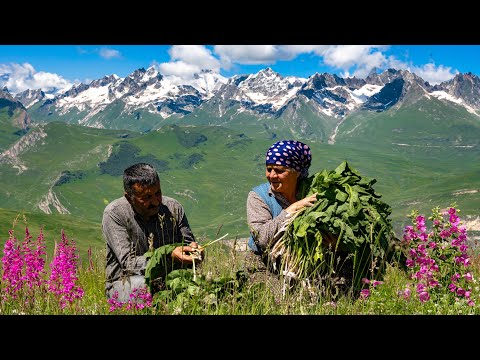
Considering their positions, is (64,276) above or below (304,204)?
below

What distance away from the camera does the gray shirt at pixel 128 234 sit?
630cm

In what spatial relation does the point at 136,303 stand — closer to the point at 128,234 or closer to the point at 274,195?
the point at 128,234

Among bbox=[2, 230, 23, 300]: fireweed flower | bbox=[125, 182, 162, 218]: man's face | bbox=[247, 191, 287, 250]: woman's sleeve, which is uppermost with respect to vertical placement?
bbox=[125, 182, 162, 218]: man's face

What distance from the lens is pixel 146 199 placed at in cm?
623

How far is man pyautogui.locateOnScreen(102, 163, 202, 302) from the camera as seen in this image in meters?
6.13

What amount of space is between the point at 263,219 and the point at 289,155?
843mm

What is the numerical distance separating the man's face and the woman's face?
4.49ft

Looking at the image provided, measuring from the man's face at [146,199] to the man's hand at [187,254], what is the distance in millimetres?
821

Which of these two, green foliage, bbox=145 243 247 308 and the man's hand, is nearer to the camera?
green foliage, bbox=145 243 247 308

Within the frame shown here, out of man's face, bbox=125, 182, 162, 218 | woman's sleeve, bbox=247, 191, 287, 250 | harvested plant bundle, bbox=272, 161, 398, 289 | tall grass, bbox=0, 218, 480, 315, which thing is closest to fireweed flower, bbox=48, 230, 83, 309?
tall grass, bbox=0, 218, 480, 315

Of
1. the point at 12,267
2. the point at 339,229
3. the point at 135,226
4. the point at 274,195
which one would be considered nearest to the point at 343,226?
the point at 339,229

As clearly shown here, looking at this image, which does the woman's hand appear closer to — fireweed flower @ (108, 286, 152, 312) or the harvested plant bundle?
the harvested plant bundle

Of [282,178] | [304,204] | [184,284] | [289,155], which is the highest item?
[289,155]
